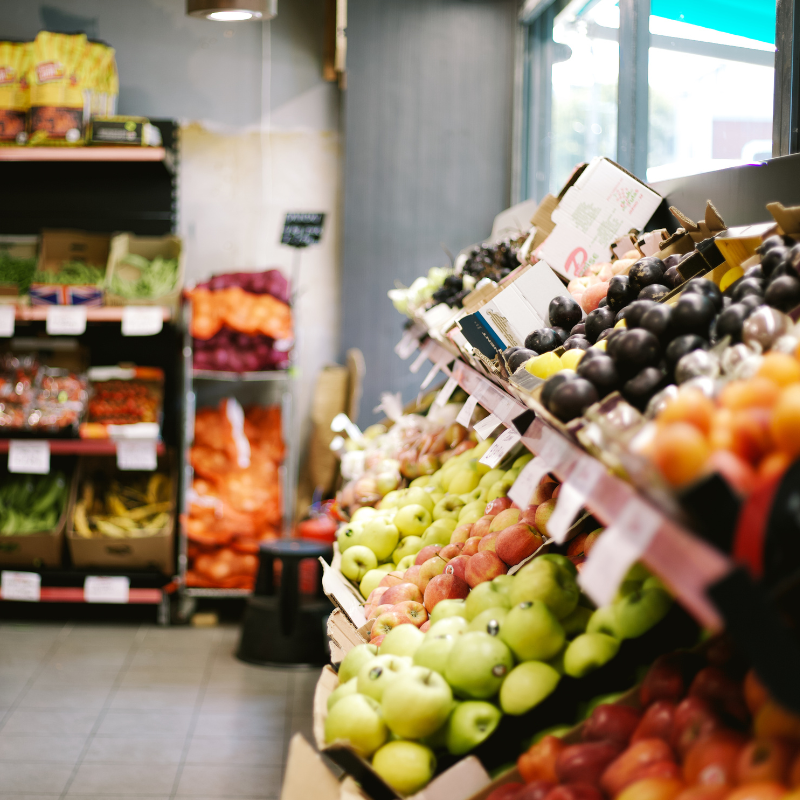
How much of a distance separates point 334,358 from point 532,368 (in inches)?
134

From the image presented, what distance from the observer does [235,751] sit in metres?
2.93

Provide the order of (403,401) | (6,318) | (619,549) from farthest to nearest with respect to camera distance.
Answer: (403,401)
(6,318)
(619,549)

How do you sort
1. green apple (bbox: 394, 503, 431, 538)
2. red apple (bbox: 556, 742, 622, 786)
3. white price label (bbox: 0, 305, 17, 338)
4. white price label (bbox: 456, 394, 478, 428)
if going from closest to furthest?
red apple (bbox: 556, 742, 622, 786), white price label (bbox: 456, 394, 478, 428), green apple (bbox: 394, 503, 431, 538), white price label (bbox: 0, 305, 17, 338)

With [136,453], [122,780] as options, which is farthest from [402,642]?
[136,453]

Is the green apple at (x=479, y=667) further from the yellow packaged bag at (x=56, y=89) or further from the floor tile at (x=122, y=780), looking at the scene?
the yellow packaged bag at (x=56, y=89)

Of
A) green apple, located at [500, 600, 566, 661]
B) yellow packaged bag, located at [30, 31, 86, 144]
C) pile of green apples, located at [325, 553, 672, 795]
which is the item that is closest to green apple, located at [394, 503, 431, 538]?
pile of green apples, located at [325, 553, 672, 795]

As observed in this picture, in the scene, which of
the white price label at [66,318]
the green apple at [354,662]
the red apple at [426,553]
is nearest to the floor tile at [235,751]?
the red apple at [426,553]

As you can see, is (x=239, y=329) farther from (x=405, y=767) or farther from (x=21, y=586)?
(x=405, y=767)

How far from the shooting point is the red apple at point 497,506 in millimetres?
2055

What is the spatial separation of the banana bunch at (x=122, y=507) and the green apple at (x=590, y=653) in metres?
3.26

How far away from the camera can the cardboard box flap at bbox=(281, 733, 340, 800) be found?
1287 millimetres

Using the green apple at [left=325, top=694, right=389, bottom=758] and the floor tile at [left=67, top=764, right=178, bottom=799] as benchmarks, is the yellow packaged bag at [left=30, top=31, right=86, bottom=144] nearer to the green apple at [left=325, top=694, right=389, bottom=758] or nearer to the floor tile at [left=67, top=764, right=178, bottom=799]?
the floor tile at [left=67, top=764, right=178, bottom=799]

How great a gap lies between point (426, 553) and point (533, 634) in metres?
0.76

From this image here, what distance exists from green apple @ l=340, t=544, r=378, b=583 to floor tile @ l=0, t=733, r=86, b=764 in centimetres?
134
